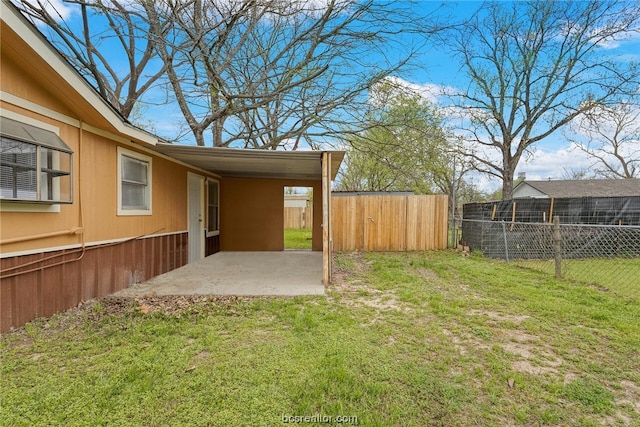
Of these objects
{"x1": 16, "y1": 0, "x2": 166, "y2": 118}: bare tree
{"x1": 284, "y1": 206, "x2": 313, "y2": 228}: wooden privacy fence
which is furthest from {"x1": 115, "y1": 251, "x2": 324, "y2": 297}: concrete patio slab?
{"x1": 284, "y1": 206, "x2": 313, "y2": 228}: wooden privacy fence

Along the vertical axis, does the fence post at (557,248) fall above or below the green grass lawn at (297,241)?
above

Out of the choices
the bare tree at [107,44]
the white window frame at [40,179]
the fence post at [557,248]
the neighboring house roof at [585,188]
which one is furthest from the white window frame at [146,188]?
the neighboring house roof at [585,188]

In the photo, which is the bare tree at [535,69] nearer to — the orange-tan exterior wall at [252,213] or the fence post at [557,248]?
the fence post at [557,248]

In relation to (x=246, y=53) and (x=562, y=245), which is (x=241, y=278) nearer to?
(x=246, y=53)

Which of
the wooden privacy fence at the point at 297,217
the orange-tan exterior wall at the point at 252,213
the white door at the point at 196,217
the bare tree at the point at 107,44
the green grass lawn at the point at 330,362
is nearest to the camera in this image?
the green grass lawn at the point at 330,362

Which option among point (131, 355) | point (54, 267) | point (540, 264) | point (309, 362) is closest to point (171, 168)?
point (54, 267)

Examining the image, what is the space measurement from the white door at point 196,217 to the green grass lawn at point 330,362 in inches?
126

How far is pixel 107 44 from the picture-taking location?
320 inches

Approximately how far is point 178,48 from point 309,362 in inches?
226

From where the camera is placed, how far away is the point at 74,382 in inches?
83.7

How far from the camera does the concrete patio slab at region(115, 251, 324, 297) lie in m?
4.51

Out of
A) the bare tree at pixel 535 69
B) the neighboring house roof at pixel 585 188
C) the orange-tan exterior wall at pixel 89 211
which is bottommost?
the orange-tan exterior wall at pixel 89 211

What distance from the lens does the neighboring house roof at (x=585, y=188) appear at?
18.0 m

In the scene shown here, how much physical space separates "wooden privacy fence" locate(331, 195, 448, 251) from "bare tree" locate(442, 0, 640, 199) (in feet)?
19.4
